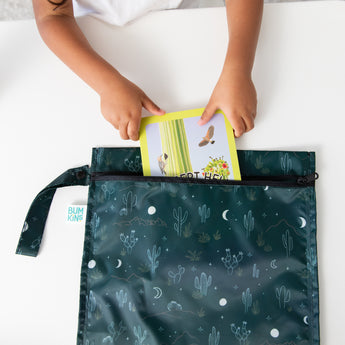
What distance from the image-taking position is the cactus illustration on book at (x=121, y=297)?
56 cm

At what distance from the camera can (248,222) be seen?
1.85 feet

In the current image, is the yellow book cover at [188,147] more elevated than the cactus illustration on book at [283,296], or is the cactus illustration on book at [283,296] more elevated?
the yellow book cover at [188,147]

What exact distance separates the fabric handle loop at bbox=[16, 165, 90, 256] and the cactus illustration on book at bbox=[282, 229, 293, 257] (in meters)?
0.42

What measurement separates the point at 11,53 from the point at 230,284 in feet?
2.32

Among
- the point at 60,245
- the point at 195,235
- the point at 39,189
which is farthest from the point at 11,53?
the point at 195,235

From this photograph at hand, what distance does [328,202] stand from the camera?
581 millimetres

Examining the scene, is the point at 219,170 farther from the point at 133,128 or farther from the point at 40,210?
the point at 40,210

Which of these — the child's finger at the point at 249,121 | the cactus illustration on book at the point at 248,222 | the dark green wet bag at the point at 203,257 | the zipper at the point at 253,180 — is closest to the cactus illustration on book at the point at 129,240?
the dark green wet bag at the point at 203,257

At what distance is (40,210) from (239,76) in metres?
0.51

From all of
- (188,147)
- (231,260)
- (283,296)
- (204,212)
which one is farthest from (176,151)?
(283,296)

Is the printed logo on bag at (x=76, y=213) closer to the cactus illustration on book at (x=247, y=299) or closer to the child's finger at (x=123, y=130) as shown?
the child's finger at (x=123, y=130)

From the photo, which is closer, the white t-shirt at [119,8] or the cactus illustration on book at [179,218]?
the cactus illustration on book at [179,218]

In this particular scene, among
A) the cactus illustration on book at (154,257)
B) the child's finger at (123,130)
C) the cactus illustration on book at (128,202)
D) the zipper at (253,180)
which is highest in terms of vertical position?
the child's finger at (123,130)

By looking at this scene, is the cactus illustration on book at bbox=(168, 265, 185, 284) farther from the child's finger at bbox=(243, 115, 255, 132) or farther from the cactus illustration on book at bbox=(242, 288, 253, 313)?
the child's finger at bbox=(243, 115, 255, 132)
